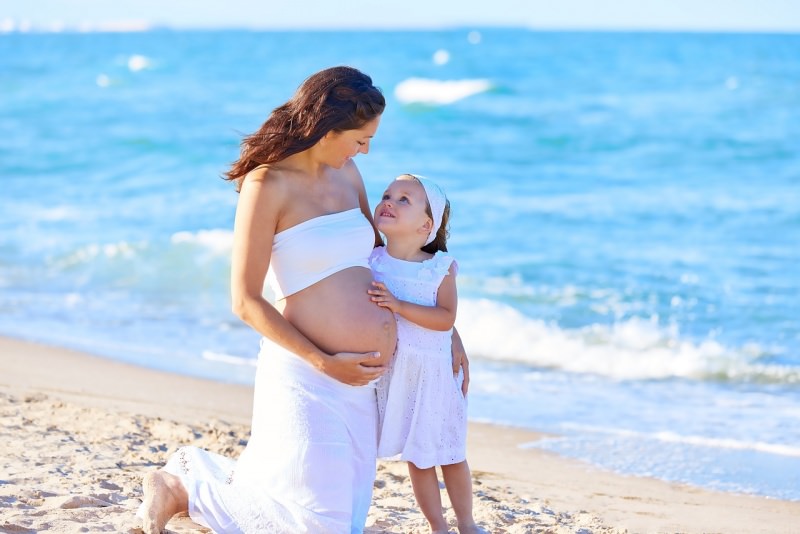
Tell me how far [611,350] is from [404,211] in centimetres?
480

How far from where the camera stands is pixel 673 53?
4247 centimetres

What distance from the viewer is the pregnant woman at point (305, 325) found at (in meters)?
3.46

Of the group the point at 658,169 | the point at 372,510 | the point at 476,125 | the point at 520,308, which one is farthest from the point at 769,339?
the point at 476,125

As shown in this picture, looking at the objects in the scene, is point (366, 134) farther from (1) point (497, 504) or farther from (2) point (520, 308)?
(2) point (520, 308)

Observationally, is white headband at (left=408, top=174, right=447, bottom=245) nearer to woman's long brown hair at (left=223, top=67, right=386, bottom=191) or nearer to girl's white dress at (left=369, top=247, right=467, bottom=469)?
girl's white dress at (left=369, top=247, right=467, bottom=469)

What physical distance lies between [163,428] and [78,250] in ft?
20.1

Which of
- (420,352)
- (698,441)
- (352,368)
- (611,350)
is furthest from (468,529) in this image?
(611,350)

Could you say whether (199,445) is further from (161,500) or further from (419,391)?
(419,391)

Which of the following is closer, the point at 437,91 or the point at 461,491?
the point at 461,491

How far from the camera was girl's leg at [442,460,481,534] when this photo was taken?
12.5 ft

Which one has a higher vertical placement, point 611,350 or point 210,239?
point 210,239

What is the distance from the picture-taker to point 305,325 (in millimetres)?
3531

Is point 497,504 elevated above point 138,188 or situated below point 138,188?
below

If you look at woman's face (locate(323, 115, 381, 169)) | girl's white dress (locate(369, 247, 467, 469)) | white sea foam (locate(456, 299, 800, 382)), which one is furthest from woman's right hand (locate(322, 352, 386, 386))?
white sea foam (locate(456, 299, 800, 382))
